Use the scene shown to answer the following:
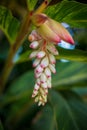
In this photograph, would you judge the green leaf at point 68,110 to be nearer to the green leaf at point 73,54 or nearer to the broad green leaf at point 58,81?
the broad green leaf at point 58,81

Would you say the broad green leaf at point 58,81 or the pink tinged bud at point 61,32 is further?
the broad green leaf at point 58,81

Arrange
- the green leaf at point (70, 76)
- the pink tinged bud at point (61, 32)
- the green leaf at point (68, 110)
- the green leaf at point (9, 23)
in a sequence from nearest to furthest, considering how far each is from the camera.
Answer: the pink tinged bud at point (61, 32), the green leaf at point (9, 23), the green leaf at point (68, 110), the green leaf at point (70, 76)

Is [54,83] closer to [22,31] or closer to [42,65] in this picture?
[22,31]

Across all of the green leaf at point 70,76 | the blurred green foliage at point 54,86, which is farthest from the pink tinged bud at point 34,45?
the green leaf at point 70,76

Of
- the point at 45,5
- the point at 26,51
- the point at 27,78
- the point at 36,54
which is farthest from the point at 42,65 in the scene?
the point at 27,78

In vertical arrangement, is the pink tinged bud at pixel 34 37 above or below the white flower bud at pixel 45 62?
above

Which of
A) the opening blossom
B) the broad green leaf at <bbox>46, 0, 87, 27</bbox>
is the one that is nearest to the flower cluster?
the opening blossom

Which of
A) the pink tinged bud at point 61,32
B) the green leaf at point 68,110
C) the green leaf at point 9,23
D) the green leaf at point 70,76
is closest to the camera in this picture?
the pink tinged bud at point 61,32
